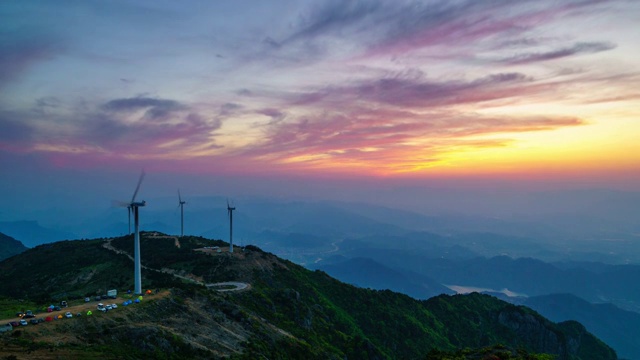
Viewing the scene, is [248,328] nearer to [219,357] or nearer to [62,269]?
[219,357]

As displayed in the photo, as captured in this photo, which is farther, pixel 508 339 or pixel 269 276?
pixel 508 339

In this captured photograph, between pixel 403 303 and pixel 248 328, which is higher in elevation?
pixel 248 328

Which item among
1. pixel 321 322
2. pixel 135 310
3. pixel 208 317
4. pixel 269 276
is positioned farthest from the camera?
pixel 269 276

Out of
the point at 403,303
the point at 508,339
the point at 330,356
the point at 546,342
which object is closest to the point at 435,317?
the point at 403,303

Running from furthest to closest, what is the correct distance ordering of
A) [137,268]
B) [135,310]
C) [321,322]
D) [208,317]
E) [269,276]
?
[269,276] < [321,322] < [137,268] < [208,317] < [135,310]

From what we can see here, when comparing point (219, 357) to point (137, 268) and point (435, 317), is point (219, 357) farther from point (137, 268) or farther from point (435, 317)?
point (435, 317)

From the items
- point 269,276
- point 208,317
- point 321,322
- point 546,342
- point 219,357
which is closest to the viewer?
point 219,357

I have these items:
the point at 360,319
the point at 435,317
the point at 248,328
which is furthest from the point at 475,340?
the point at 248,328

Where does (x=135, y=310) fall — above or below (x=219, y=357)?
above

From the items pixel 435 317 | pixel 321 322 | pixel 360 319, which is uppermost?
pixel 321 322
